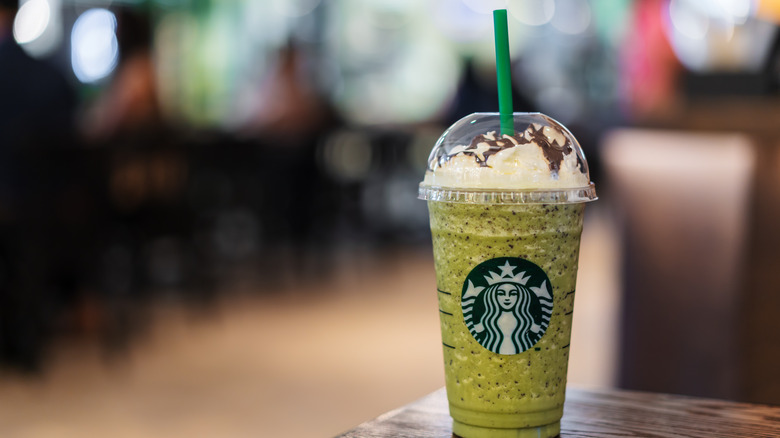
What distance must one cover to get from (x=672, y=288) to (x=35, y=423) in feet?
A: 7.21

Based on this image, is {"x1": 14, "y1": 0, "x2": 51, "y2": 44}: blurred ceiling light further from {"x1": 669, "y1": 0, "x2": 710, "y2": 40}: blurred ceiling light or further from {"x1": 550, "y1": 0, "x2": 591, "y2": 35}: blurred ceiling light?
{"x1": 550, "y1": 0, "x2": 591, "y2": 35}: blurred ceiling light

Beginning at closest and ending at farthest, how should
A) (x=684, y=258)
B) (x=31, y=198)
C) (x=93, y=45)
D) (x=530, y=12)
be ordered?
(x=684, y=258) → (x=31, y=198) → (x=93, y=45) → (x=530, y=12)

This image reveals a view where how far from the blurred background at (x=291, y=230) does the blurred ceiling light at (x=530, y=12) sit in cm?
289

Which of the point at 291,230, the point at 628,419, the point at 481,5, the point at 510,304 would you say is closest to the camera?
the point at 510,304

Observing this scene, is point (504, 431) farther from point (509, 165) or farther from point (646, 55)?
point (646, 55)

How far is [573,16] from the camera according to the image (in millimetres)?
11047

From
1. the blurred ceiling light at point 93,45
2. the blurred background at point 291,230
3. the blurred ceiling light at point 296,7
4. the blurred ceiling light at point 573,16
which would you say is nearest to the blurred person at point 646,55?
the blurred background at point 291,230

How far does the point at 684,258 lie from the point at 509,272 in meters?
1.68

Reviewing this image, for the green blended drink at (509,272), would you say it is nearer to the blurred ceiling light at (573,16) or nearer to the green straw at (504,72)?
the green straw at (504,72)

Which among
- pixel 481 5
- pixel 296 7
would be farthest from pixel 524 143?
pixel 481 5

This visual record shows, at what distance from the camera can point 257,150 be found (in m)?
5.11

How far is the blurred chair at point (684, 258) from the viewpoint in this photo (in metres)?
2.24

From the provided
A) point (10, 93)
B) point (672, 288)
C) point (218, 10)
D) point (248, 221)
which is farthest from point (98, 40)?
point (672, 288)

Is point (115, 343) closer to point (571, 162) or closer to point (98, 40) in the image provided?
point (571, 162)
